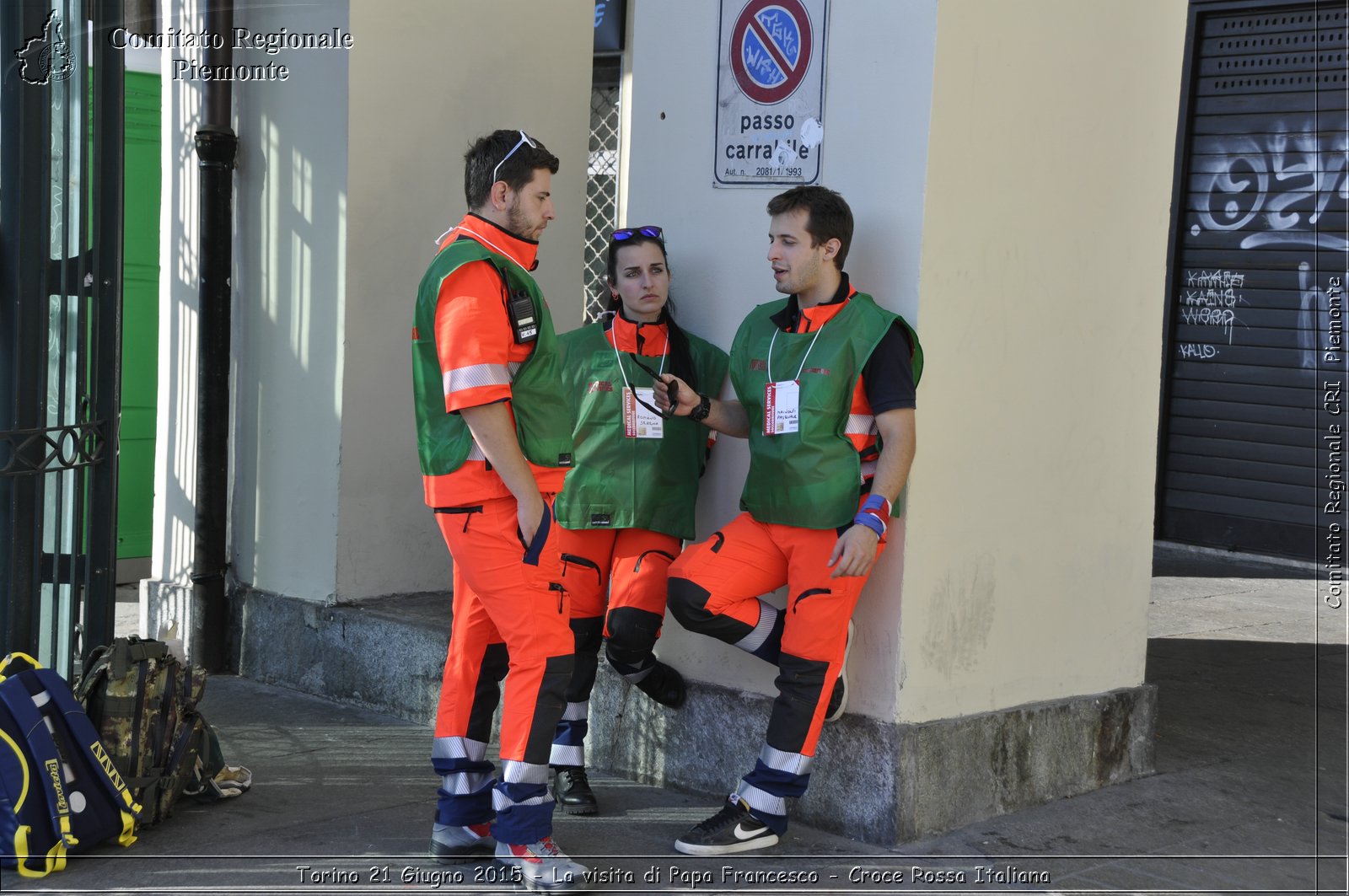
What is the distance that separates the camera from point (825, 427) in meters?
4.33

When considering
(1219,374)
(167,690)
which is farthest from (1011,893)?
(1219,374)

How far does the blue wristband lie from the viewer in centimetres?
422

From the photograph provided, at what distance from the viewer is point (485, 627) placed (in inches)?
168

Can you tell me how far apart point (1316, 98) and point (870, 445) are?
20.8 ft

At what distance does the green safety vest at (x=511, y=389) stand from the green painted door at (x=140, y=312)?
4.61 metres

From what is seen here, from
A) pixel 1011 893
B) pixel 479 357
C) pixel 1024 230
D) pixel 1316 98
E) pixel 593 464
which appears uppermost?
pixel 1316 98

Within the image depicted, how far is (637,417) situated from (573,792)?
4.12 feet

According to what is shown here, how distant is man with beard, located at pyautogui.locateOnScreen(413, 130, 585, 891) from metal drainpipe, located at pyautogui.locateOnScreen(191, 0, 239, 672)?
276cm

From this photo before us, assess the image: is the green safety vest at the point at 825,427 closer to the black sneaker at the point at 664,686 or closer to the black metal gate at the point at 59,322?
the black sneaker at the point at 664,686

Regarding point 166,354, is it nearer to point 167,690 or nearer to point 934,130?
point 167,690

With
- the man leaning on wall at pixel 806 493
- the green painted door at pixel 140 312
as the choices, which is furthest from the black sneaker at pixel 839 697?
the green painted door at pixel 140 312

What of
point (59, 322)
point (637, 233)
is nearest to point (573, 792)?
point (637, 233)

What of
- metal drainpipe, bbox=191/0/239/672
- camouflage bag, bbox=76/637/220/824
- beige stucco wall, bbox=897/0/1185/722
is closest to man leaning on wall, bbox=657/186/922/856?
beige stucco wall, bbox=897/0/1185/722

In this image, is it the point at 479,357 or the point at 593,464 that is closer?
the point at 479,357
